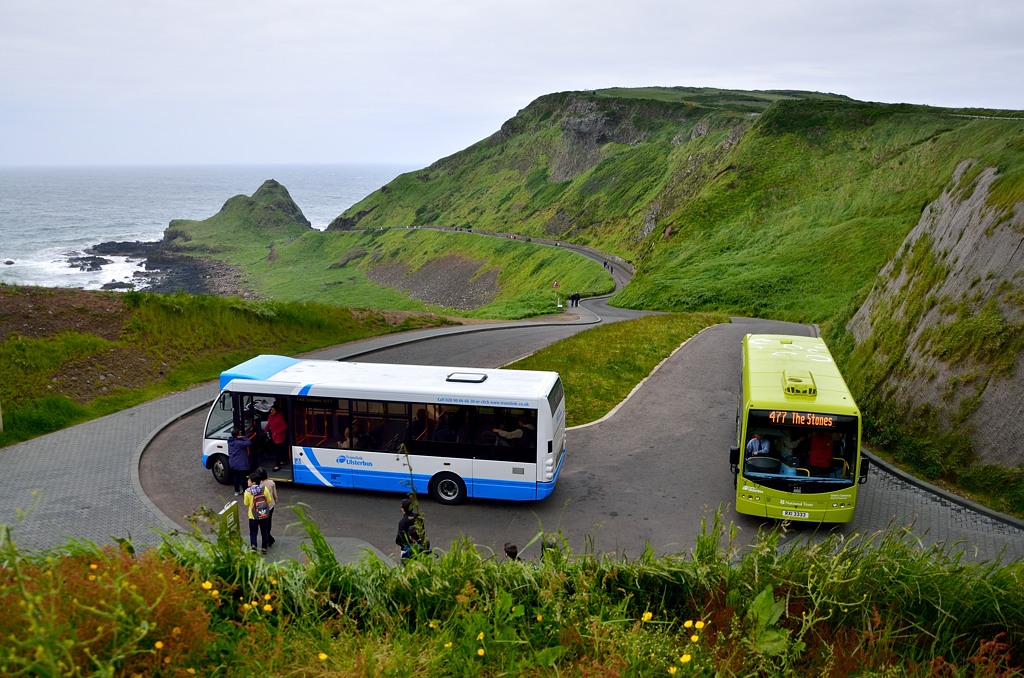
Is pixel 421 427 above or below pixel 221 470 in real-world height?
above

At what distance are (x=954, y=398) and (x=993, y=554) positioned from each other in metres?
4.93

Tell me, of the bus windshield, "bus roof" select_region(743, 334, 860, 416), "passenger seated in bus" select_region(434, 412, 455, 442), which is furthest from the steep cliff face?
"passenger seated in bus" select_region(434, 412, 455, 442)

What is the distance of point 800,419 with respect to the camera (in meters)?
13.6

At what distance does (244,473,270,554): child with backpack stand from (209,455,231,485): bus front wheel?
3676mm

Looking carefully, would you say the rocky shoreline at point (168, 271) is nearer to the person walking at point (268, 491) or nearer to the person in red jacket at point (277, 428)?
the person in red jacket at point (277, 428)

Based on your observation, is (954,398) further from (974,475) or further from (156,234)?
(156,234)

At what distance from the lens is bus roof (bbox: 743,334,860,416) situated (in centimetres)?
1379

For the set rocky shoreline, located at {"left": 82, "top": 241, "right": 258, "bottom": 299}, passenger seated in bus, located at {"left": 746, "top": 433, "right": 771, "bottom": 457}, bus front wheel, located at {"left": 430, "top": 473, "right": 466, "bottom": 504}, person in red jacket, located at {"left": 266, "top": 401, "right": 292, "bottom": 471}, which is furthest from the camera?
rocky shoreline, located at {"left": 82, "top": 241, "right": 258, "bottom": 299}

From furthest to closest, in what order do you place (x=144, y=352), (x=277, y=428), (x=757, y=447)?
(x=144, y=352) → (x=277, y=428) → (x=757, y=447)

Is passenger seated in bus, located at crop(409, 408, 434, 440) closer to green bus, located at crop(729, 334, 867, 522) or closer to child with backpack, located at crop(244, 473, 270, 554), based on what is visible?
child with backpack, located at crop(244, 473, 270, 554)

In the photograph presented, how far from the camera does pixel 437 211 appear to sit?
138 metres

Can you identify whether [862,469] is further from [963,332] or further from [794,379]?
[963,332]

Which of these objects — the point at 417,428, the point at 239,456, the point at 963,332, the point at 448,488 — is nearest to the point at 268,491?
the point at 239,456

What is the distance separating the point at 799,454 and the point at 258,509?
1052 centimetres
